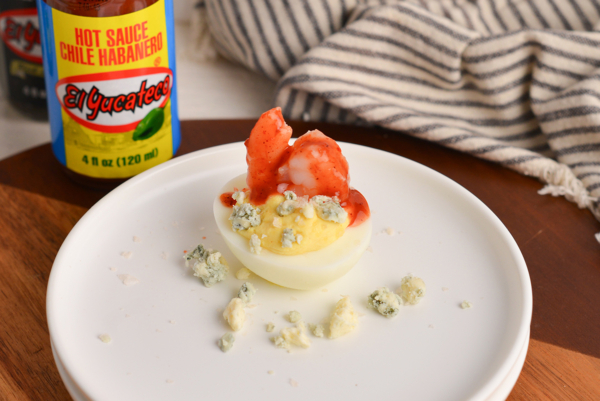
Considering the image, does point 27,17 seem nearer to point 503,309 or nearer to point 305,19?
point 305,19

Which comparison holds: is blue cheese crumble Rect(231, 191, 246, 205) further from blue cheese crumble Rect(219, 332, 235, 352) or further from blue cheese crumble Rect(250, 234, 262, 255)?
blue cheese crumble Rect(219, 332, 235, 352)

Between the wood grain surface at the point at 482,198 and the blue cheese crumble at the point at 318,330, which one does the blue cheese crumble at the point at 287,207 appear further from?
the wood grain surface at the point at 482,198

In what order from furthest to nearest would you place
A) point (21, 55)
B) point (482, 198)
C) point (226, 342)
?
1. point (21, 55)
2. point (482, 198)
3. point (226, 342)

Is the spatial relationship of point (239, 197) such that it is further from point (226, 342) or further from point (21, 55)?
point (21, 55)

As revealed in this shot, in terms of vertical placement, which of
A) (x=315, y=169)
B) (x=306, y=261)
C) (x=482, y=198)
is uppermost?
(x=315, y=169)

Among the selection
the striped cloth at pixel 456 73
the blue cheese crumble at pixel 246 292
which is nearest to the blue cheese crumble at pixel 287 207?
the blue cheese crumble at pixel 246 292

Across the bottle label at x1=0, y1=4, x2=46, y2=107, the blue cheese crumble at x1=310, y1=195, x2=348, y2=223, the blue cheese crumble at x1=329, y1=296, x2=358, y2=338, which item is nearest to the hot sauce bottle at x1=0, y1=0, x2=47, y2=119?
the bottle label at x1=0, y1=4, x2=46, y2=107

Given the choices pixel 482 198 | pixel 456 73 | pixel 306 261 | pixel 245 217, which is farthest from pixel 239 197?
pixel 456 73
